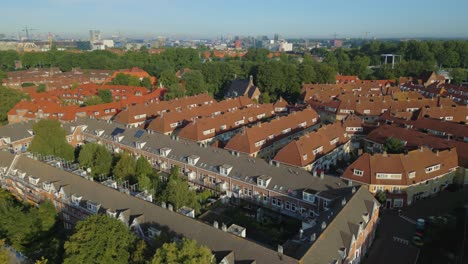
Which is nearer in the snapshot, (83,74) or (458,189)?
(458,189)

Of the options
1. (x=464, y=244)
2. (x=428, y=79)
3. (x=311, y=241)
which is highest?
(x=428, y=79)

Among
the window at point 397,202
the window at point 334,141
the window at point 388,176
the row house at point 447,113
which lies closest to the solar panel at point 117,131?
the window at point 334,141

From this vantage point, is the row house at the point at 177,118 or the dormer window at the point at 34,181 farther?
the row house at the point at 177,118

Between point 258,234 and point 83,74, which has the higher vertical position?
point 83,74

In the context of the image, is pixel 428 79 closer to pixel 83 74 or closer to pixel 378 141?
pixel 378 141

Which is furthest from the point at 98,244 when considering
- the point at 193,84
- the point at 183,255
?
the point at 193,84

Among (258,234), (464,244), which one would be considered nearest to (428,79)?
(464,244)

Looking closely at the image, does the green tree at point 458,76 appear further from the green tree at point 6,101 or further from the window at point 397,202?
the green tree at point 6,101
